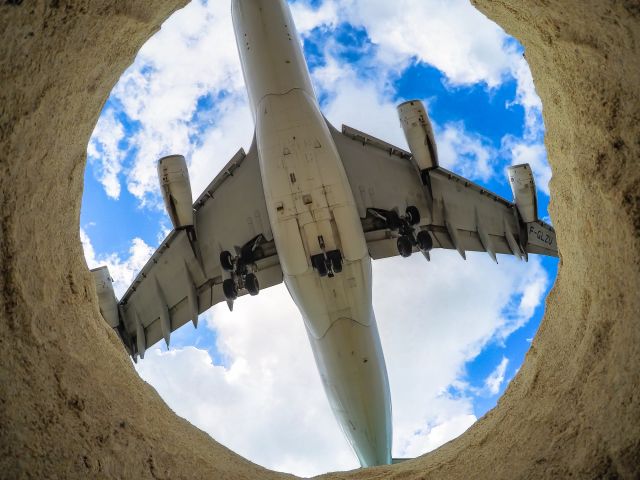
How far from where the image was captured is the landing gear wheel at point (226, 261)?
47.7 ft

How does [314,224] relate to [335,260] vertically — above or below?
above

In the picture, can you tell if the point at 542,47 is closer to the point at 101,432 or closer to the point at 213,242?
the point at 101,432

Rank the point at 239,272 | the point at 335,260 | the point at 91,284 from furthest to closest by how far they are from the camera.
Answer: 1. the point at 239,272
2. the point at 335,260
3. the point at 91,284

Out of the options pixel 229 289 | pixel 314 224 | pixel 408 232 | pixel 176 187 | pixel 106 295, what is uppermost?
pixel 176 187

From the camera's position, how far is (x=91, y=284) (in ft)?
16.2

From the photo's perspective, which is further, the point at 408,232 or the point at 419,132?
the point at 408,232

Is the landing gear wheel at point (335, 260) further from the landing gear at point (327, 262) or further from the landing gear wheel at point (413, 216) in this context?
the landing gear wheel at point (413, 216)

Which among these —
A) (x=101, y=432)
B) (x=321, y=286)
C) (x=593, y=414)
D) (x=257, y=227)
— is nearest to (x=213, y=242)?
(x=257, y=227)

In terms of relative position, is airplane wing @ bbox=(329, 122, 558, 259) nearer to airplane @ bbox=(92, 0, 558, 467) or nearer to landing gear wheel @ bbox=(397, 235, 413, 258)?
airplane @ bbox=(92, 0, 558, 467)

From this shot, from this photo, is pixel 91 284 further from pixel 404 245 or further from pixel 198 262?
pixel 404 245

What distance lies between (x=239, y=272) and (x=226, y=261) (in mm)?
493

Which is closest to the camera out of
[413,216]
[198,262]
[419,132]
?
[419,132]

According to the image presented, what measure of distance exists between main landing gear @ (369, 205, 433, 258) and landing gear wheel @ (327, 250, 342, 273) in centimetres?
243

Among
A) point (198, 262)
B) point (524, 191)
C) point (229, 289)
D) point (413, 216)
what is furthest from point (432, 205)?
point (198, 262)
